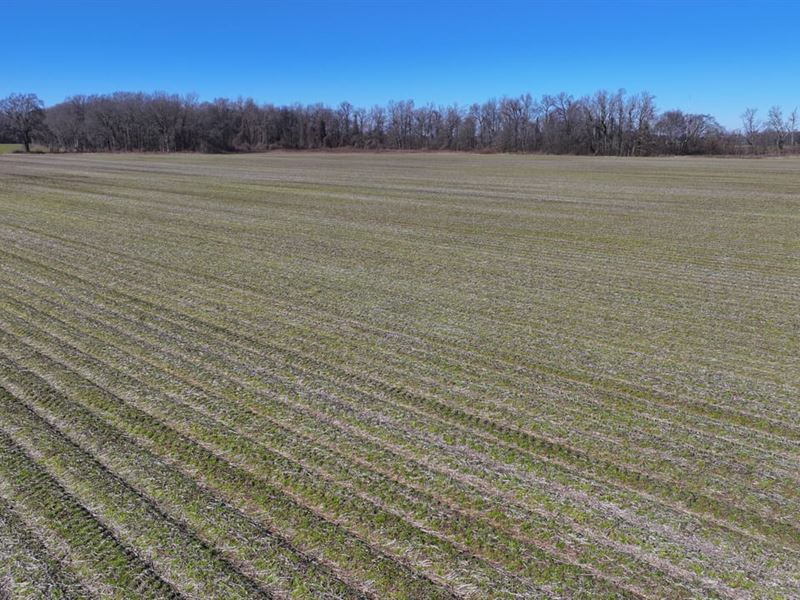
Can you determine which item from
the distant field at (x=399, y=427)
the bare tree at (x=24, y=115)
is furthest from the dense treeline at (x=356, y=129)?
the distant field at (x=399, y=427)

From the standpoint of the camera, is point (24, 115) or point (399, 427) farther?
point (24, 115)

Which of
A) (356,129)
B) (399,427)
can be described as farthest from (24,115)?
(399,427)

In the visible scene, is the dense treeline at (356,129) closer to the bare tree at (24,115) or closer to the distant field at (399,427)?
the bare tree at (24,115)

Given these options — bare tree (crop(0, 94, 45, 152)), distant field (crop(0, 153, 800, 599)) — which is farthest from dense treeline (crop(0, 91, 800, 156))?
distant field (crop(0, 153, 800, 599))

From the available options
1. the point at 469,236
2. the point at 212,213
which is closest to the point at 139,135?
the point at 212,213

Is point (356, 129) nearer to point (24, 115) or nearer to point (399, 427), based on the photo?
point (24, 115)

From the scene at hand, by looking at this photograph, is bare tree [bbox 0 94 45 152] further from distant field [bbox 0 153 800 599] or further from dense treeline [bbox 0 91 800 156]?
distant field [bbox 0 153 800 599]
